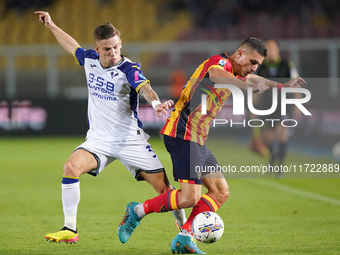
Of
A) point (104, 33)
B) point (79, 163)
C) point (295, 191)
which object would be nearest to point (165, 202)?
point (79, 163)

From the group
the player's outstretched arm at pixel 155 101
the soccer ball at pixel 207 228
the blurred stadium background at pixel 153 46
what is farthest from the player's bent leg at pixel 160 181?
the blurred stadium background at pixel 153 46

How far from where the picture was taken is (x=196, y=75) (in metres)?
4.54

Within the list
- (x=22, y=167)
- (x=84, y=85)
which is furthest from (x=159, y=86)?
(x=22, y=167)

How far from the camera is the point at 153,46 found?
1590 centimetres

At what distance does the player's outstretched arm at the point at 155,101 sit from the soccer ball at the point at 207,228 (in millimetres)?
1071

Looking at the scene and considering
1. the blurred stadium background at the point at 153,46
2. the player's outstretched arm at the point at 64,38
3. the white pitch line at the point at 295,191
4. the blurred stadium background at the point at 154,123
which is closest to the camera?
the blurred stadium background at the point at 154,123

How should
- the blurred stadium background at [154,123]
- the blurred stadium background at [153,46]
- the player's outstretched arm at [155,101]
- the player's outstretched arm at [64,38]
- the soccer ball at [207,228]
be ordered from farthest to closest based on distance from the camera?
the blurred stadium background at [153,46]
the player's outstretched arm at [64,38]
the blurred stadium background at [154,123]
the soccer ball at [207,228]
the player's outstretched arm at [155,101]

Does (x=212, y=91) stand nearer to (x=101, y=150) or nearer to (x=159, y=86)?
(x=101, y=150)

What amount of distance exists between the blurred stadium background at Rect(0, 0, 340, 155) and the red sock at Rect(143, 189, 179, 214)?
19.4 feet

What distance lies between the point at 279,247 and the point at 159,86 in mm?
12566

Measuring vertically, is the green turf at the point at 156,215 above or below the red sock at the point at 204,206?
below

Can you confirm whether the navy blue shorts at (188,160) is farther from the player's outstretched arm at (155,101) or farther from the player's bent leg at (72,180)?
the player's bent leg at (72,180)

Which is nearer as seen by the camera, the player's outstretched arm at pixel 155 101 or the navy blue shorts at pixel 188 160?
the player's outstretched arm at pixel 155 101

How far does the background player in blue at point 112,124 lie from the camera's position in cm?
463
